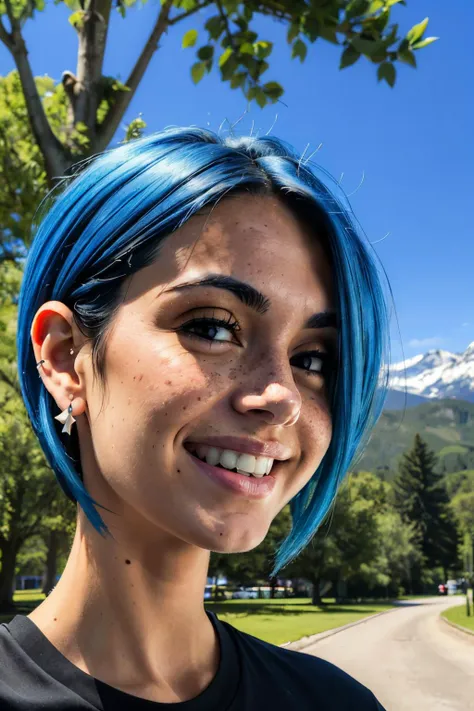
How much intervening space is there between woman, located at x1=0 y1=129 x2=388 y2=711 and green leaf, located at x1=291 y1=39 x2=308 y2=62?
1.75 metres

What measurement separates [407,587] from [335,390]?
58.1m

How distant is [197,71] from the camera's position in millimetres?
2793

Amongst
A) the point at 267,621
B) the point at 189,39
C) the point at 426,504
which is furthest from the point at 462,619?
the point at 426,504

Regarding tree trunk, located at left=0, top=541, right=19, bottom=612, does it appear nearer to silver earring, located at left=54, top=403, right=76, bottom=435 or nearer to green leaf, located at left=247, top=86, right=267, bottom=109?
green leaf, located at left=247, top=86, right=267, bottom=109

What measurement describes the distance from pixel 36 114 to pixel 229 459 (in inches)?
88.0

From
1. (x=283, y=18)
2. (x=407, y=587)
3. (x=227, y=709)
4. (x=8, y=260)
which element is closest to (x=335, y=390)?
(x=227, y=709)

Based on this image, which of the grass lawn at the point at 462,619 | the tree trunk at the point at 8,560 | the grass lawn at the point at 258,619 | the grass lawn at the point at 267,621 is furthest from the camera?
the grass lawn at the point at 462,619

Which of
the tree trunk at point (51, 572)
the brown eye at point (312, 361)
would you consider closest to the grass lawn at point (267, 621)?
the tree trunk at point (51, 572)

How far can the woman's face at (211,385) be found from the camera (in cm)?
93

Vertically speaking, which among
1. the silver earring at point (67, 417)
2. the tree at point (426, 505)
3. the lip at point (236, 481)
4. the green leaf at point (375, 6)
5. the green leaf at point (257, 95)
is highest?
the green leaf at point (375, 6)

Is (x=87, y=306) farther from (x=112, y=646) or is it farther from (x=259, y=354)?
(x=112, y=646)

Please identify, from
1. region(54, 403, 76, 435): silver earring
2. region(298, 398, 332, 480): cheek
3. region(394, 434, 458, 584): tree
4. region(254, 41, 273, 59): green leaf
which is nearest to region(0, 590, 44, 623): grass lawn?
region(54, 403, 76, 435): silver earring

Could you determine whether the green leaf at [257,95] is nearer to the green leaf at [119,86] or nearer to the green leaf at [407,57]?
the green leaf at [119,86]

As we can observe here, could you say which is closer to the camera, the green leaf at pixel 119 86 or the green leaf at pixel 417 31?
the green leaf at pixel 417 31
